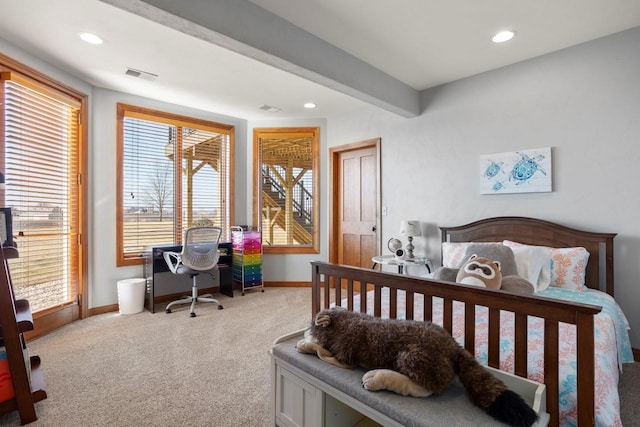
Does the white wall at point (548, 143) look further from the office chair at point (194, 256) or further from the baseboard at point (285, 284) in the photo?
the office chair at point (194, 256)

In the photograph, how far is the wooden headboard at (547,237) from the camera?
254 cm

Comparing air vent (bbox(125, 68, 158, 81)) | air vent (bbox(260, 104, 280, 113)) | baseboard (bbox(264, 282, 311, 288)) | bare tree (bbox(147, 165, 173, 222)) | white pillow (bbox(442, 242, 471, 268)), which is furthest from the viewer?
baseboard (bbox(264, 282, 311, 288))

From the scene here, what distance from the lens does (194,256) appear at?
3.69 metres

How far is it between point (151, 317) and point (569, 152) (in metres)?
4.40

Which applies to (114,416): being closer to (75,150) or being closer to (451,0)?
(75,150)

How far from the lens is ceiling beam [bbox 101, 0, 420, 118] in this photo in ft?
5.92

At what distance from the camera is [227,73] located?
10.6ft

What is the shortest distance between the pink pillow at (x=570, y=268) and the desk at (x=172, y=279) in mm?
3600

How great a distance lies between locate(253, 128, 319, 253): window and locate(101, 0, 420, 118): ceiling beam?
1.92 metres

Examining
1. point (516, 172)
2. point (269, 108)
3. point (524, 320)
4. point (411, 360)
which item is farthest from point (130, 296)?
point (516, 172)

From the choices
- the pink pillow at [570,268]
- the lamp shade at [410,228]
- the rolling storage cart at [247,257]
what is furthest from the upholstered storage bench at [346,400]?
the rolling storage cart at [247,257]

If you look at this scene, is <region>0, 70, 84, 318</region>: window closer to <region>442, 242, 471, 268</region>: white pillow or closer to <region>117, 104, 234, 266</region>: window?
<region>117, 104, 234, 266</region>: window

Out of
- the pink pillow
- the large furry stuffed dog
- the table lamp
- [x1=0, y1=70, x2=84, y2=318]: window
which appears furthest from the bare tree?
the pink pillow

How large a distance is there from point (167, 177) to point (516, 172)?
4051 millimetres
